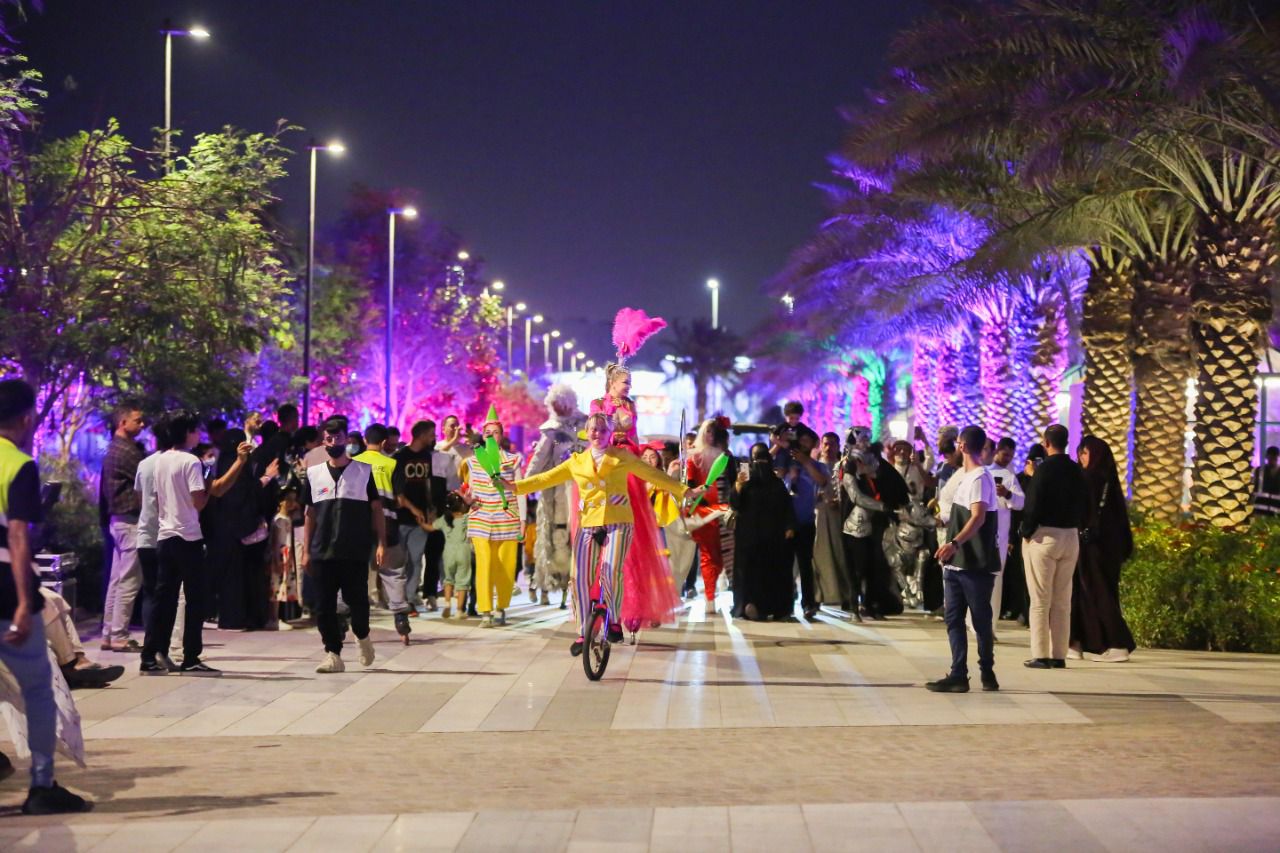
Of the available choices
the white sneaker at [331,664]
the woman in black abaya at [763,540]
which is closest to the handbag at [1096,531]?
the woman in black abaya at [763,540]

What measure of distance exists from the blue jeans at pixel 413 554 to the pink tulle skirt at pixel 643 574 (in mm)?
3705

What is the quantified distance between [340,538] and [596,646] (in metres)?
2.07

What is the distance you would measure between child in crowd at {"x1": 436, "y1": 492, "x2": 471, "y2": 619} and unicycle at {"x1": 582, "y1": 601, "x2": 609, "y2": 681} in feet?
16.1

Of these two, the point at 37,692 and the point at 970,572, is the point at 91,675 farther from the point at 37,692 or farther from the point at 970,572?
the point at 970,572

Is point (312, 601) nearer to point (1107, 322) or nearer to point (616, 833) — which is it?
point (616, 833)

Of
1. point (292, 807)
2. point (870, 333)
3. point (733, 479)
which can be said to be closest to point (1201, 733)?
point (292, 807)

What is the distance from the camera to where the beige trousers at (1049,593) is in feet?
43.9

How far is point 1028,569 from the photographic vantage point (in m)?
13.6

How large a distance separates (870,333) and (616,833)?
36474 millimetres


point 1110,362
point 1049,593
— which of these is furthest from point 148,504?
point 1110,362

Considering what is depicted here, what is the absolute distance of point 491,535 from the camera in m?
16.6

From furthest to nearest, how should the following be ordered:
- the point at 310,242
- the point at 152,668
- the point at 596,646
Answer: the point at 310,242
the point at 152,668
the point at 596,646

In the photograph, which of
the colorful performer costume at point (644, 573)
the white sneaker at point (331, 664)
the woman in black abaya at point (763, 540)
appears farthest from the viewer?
the woman in black abaya at point (763, 540)

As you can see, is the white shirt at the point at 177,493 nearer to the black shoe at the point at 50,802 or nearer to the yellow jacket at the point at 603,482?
the yellow jacket at the point at 603,482
